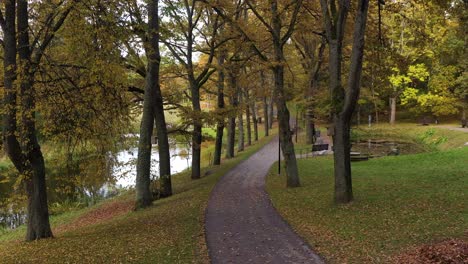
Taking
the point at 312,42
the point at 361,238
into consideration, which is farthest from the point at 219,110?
the point at 312,42

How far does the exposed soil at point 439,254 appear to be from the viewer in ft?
21.8

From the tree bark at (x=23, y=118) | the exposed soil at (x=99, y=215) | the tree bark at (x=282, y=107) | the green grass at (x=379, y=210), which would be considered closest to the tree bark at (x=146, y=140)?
the exposed soil at (x=99, y=215)

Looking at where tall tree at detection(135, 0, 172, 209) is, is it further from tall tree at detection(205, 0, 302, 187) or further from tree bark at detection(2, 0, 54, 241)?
tree bark at detection(2, 0, 54, 241)

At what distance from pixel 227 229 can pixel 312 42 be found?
25370 mm

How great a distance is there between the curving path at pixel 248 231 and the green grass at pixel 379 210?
39cm

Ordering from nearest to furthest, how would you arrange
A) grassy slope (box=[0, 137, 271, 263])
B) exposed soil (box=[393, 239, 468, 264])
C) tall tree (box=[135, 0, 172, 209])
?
1. exposed soil (box=[393, 239, 468, 264])
2. grassy slope (box=[0, 137, 271, 263])
3. tall tree (box=[135, 0, 172, 209])

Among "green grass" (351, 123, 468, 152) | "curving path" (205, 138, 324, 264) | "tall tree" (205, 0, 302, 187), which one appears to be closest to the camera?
"curving path" (205, 138, 324, 264)

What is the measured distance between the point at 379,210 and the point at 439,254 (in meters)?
4.37

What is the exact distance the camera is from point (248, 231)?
1051 centimetres

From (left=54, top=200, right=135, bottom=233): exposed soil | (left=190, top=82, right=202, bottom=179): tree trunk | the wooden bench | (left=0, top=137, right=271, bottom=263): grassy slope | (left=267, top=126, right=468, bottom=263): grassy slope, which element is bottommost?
(left=54, top=200, right=135, bottom=233): exposed soil

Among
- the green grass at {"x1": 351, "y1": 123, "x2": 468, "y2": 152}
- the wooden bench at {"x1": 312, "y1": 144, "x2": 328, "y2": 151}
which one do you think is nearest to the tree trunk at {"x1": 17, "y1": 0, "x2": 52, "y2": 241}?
the wooden bench at {"x1": 312, "y1": 144, "x2": 328, "y2": 151}

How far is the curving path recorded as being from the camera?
27.9ft

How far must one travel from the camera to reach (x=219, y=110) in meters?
20.7

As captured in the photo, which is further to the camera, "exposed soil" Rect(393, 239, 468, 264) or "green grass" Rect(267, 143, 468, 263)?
"green grass" Rect(267, 143, 468, 263)
